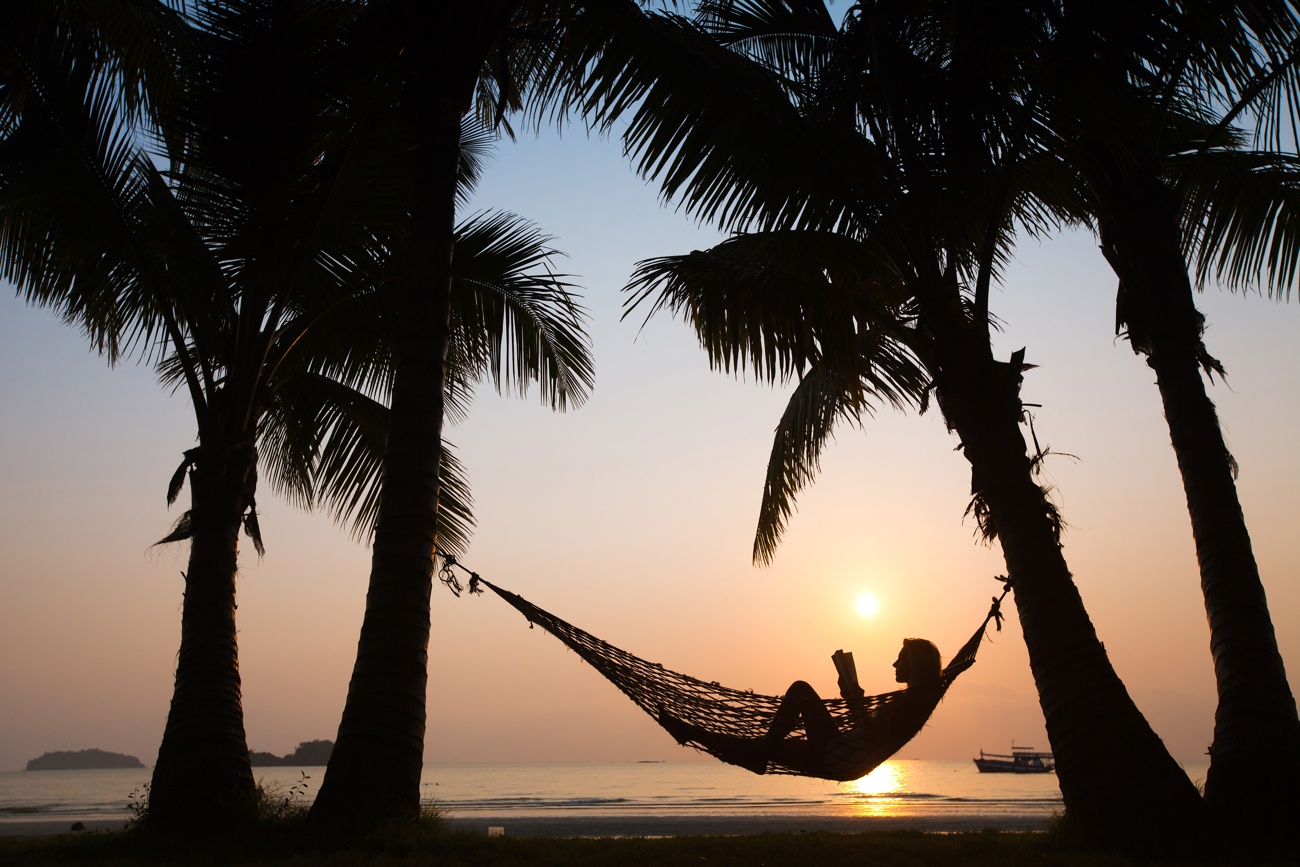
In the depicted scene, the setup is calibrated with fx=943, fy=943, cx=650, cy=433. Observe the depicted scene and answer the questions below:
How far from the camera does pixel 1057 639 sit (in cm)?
487

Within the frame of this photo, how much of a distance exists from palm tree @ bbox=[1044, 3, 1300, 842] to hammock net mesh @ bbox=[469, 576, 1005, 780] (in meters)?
1.29

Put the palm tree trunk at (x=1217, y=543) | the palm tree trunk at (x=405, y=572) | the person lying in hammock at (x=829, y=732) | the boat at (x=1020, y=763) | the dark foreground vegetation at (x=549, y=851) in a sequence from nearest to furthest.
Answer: the dark foreground vegetation at (x=549, y=851), the palm tree trunk at (x=405, y=572), the palm tree trunk at (x=1217, y=543), the person lying in hammock at (x=829, y=732), the boat at (x=1020, y=763)

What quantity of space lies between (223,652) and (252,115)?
3.29 metres

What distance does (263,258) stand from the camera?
5.90m

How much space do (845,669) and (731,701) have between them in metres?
0.72

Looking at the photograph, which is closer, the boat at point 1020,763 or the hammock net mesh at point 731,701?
the hammock net mesh at point 731,701

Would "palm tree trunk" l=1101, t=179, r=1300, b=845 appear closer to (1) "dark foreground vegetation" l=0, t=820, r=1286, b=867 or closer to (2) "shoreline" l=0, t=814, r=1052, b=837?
(1) "dark foreground vegetation" l=0, t=820, r=1286, b=867

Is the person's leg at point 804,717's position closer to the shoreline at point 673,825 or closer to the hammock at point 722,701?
the hammock at point 722,701

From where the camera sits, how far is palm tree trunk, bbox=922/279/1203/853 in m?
4.52

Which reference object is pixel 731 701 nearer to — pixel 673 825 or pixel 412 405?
pixel 412 405

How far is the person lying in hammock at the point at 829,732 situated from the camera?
17.8ft

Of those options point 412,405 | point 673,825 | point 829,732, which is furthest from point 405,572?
point 673,825

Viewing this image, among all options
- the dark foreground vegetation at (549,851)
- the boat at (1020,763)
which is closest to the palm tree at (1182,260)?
the dark foreground vegetation at (549,851)

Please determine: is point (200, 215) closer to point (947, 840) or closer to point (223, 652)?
point (223, 652)
